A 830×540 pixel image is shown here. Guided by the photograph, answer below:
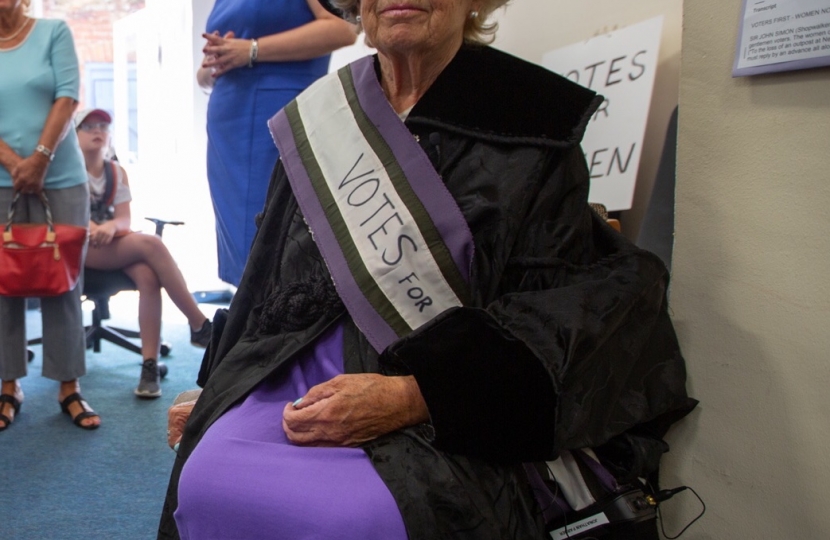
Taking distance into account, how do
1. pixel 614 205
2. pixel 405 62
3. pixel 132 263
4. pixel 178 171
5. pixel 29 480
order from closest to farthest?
pixel 405 62, pixel 614 205, pixel 29 480, pixel 132 263, pixel 178 171

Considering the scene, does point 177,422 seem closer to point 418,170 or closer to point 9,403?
point 418,170

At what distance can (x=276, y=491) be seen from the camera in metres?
0.95

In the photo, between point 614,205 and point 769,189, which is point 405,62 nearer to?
point 769,189

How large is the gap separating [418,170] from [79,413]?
2123mm

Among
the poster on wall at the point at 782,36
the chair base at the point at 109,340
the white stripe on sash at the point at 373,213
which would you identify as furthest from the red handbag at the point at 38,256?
the poster on wall at the point at 782,36

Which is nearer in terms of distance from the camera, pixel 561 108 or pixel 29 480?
pixel 561 108

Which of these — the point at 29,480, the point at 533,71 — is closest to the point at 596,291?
the point at 533,71

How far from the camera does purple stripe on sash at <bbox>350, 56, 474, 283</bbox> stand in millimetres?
1147

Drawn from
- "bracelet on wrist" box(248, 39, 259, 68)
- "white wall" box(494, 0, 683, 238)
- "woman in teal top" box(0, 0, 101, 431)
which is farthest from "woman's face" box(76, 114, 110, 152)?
"white wall" box(494, 0, 683, 238)

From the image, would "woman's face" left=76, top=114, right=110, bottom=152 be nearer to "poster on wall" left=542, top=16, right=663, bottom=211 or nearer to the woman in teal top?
the woman in teal top

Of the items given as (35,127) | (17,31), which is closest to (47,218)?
(35,127)

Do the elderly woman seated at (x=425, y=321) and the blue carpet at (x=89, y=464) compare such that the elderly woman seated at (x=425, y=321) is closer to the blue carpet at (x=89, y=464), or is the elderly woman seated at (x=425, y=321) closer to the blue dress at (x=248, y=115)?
the blue dress at (x=248, y=115)

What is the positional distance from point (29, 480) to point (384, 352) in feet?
5.63

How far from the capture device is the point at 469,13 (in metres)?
1.32
